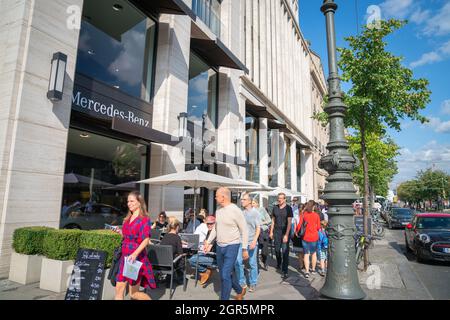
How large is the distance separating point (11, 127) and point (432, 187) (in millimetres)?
88219

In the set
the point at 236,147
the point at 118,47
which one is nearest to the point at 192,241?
the point at 118,47

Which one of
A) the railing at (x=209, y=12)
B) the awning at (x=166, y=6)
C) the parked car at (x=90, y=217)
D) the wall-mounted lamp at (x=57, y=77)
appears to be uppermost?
the railing at (x=209, y=12)

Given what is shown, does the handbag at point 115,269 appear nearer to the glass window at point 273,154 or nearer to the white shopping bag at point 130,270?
the white shopping bag at point 130,270

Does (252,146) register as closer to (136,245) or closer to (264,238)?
(264,238)

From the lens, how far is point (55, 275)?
197 inches

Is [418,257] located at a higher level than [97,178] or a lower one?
lower

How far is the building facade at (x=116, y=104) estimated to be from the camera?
20.1 ft

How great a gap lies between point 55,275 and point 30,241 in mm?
958

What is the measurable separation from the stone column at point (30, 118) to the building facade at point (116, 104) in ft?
0.07

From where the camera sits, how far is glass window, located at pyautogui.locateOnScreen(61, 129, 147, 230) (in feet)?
25.8

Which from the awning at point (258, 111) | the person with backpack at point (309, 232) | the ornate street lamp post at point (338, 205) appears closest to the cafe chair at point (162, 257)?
the ornate street lamp post at point (338, 205)

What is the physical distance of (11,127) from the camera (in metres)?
5.90
